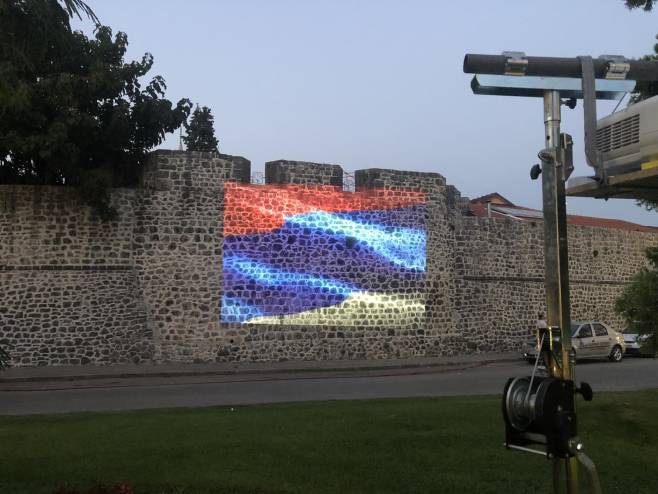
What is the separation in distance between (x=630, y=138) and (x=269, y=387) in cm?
1069

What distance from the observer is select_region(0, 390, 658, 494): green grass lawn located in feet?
19.0

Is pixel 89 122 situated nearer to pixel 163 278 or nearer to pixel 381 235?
pixel 163 278

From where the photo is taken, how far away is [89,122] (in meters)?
16.3

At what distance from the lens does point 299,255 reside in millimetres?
19297

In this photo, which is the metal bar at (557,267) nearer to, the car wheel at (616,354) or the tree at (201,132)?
the car wheel at (616,354)

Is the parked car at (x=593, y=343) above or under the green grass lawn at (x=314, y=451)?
above

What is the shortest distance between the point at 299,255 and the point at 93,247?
5439 mm

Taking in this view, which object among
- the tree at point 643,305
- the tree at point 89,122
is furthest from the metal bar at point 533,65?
the tree at point 89,122

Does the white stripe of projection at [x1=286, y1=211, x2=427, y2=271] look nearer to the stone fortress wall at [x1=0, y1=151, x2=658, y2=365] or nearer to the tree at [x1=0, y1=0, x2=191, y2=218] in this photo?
the stone fortress wall at [x1=0, y1=151, x2=658, y2=365]

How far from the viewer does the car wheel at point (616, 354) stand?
70.0 feet

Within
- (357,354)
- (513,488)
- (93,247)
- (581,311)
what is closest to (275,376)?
(357,354)

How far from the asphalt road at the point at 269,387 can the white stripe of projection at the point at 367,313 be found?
2082 millimetres

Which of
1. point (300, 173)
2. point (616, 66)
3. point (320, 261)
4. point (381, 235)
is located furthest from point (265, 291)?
point (616, 66)

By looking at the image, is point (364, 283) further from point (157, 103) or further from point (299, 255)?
point (157, 103)
